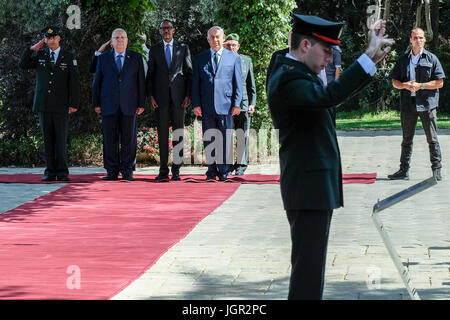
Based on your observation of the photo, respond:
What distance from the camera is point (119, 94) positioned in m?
13.9

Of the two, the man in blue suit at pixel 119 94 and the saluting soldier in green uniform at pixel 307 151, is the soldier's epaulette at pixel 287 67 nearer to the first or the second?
the saluting soldier in green uniform at pixel 307 151

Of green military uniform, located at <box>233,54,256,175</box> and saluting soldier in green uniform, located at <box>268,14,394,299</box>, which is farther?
green military uniform, located at <box>233,54,256,175</box>

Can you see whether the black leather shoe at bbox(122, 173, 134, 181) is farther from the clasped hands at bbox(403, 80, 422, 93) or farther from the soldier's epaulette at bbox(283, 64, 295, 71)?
the soldier's epaulette at bbox(283, 64, 295, 71)

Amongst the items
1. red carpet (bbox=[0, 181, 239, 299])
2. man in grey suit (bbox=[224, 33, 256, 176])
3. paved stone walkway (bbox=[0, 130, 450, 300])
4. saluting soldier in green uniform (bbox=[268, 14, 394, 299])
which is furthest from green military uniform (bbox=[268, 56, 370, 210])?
man in grey suit (bbox=[224, 33, 256, 176])

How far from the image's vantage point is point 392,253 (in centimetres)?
504

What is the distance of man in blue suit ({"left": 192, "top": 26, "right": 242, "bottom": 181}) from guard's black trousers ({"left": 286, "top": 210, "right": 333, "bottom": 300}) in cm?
864

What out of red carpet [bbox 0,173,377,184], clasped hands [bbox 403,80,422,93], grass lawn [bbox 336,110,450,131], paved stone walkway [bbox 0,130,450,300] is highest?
clasped hands [bbox 403,80,422,93]

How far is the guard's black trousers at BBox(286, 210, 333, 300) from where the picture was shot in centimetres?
520

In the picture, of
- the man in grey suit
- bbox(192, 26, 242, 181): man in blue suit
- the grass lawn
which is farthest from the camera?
the grass lawn

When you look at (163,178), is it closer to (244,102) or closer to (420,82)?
(244,102)

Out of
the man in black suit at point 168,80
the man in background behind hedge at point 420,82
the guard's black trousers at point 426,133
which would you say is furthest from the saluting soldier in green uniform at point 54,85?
the guard's black trousers at point 426,133

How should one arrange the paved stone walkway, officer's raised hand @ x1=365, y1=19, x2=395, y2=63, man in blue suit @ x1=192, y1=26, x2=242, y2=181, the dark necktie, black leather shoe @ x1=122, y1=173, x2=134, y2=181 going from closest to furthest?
1. officer's raised hand @ x1=365, y1=19, x2=395, y2=63
2. the paved stone walkway
3. man in blue suit @ x1=192, y1=26, x2=242, y2=181
4. the dark necktie
5. black leather shoe @ x1=122, y1=173, x2=134, y2=181
